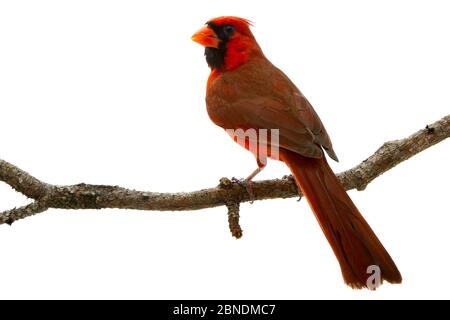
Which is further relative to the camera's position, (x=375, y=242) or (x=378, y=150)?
(x=378, y=150)

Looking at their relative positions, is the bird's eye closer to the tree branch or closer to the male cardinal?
the male cardinal

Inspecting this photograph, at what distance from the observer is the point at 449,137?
14.1 ft

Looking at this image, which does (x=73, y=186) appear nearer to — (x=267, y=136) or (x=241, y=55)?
(x=267, y=136)

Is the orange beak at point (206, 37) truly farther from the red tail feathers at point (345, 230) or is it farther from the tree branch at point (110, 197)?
the red tail feathers at point (345, 230)

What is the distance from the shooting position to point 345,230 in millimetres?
3502

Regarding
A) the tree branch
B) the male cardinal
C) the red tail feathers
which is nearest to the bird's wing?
the male cardinal

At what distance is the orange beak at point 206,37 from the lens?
4.42 meters

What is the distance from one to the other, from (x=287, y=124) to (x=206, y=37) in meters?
0.96

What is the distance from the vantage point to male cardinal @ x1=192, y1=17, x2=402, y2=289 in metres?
3.47

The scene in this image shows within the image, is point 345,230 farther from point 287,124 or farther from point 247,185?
point 287,124

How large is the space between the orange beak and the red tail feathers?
1.24 meters

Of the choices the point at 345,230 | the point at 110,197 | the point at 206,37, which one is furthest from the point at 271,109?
the point at 110,197

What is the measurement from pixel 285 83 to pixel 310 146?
80 cm

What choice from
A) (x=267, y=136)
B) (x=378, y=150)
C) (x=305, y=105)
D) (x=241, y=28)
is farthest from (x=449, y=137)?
(x=241, y=28)
